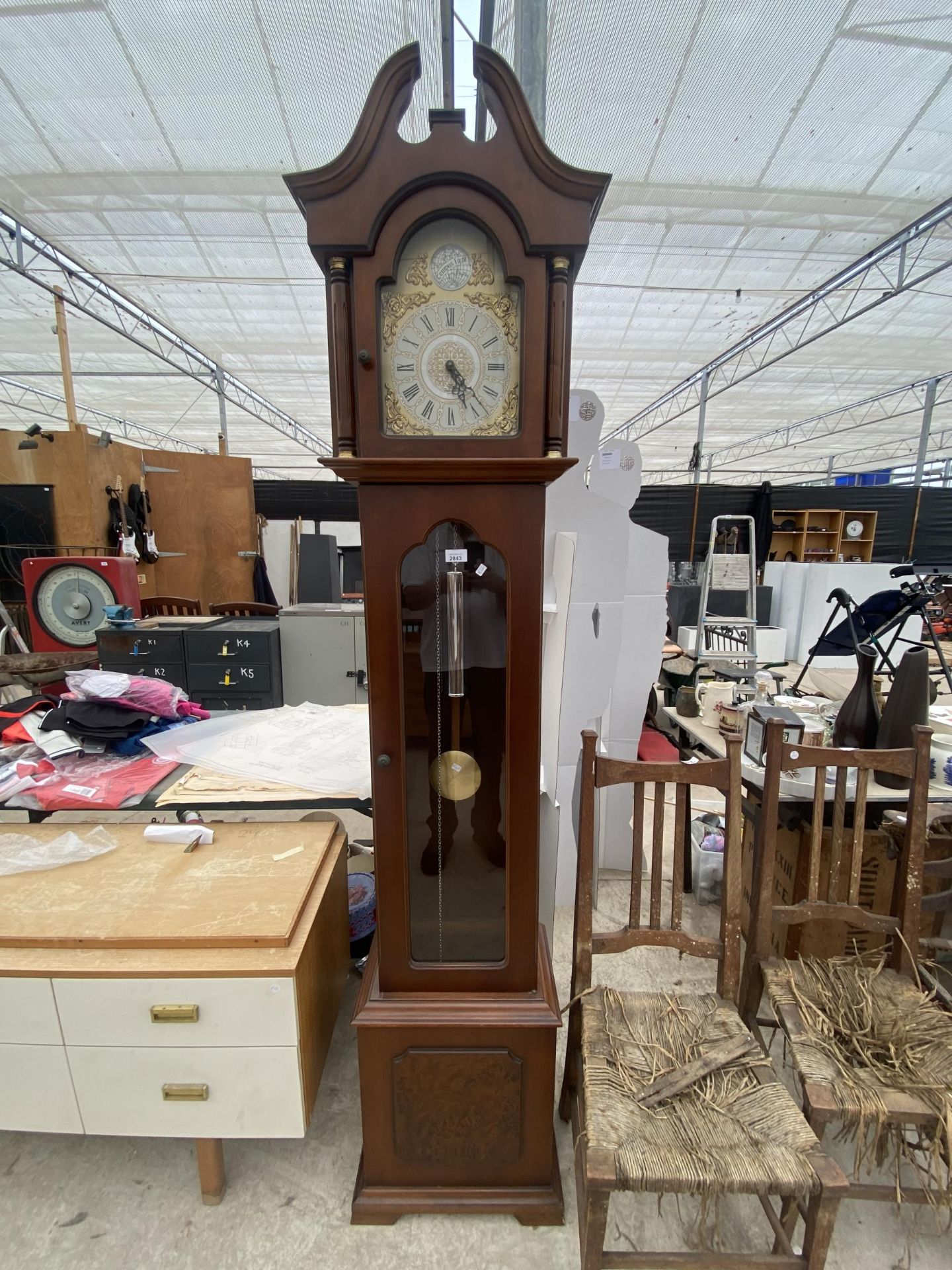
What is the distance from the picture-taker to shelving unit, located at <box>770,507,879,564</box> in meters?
7.04

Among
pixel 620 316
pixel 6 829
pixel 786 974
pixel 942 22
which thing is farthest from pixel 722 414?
pixel 6 829

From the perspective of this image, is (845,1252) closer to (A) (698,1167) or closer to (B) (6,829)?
(A) (698,1167)

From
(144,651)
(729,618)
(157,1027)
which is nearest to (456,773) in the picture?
(157,1027)

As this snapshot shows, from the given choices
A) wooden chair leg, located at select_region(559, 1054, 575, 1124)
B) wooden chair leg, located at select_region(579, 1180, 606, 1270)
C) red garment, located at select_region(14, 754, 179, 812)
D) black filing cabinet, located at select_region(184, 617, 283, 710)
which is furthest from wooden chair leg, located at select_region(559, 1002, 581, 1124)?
black filing cabinet, located at select_region(184, 617, 283, 710)

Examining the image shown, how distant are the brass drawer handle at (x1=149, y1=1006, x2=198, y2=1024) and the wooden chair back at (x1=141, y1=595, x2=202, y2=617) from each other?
3286mm

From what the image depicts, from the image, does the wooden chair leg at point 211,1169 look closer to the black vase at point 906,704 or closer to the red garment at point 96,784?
the red garment at point 96,784

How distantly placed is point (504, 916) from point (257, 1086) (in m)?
0.64

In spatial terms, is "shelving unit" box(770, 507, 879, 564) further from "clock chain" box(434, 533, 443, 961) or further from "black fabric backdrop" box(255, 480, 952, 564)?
"clock chain" box(434, 533, 443, 961)

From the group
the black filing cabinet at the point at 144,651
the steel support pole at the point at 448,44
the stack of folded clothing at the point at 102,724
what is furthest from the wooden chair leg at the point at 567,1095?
the steel support pole at the point at 448,44

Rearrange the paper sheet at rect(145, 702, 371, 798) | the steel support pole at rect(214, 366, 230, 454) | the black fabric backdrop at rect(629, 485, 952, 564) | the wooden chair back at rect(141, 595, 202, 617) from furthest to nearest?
the steel support pole at rect(214, 366, 230, 454) < the black fabric backdrop at rect(629, 485, 952, 564) < the wooden chair back at rect(141, 595, 202, 617) < the paper sheet at rect(145, 702, 371, 798)

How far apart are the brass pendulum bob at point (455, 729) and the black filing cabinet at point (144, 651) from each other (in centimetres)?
258

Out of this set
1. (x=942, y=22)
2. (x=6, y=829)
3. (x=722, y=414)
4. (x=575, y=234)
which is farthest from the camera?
(x=722, y=414)

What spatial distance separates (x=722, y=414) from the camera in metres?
10.0

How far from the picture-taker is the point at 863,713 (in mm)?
1792
